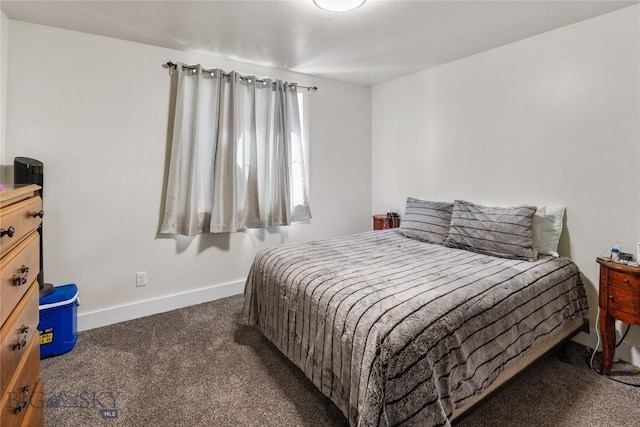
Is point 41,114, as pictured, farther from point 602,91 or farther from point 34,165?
point 602,91

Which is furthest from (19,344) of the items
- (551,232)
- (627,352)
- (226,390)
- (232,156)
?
(627,352)

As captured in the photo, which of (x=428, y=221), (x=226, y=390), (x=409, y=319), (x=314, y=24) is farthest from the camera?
(x=428, y=221)

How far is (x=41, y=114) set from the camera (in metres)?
2.33

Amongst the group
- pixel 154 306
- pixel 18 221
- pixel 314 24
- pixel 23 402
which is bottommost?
pixel 154 306

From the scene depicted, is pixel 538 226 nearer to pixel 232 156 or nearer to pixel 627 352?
pixel 627 352

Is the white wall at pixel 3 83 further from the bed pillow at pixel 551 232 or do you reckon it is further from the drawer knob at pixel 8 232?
the bed pillow at pixel 551 232

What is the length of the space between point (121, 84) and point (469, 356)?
10.3ft

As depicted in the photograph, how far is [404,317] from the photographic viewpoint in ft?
4.41

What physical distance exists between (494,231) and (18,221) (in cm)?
279

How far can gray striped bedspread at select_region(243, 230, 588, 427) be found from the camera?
1.23 metres

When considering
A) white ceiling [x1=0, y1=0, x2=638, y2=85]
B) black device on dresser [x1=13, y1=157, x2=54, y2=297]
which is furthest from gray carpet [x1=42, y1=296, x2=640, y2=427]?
white ceiling [x1=0, y1=0, x2=638, y2=85]

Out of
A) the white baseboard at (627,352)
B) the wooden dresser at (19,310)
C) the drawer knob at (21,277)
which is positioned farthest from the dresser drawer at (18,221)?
the white baseboard at (627,352)

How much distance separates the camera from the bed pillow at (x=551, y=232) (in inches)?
92.7

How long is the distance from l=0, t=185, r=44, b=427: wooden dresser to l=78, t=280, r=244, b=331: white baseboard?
1280 millimetres
